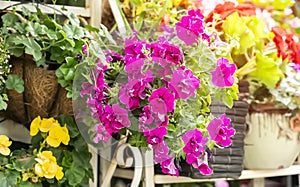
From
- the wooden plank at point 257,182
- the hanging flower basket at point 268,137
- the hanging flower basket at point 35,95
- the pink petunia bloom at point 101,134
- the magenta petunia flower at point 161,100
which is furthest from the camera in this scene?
the wooden plank at point 257,182

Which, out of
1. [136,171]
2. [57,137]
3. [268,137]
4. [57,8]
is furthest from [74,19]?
[268,137]

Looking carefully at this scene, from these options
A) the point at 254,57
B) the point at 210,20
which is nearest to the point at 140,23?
the point at 210,20

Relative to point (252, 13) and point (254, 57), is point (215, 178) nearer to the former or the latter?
point (254, 57)

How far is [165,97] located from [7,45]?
1.29 ft

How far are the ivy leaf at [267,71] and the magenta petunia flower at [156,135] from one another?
1.76ft

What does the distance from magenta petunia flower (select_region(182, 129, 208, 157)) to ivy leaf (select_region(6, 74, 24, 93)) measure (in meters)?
0.40

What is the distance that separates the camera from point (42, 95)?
4.30ft

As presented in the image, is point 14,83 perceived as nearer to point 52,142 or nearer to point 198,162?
point 52,142

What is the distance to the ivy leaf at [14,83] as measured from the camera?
1265mm

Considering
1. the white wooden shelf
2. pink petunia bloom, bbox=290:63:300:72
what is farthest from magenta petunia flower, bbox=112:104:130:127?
pink petunia bloom, bbox=290:63:300:72

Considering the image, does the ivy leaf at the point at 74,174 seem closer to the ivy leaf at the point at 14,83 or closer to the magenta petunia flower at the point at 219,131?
the ivy leaf at the point at 14,83

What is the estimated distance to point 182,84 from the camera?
1094 mm

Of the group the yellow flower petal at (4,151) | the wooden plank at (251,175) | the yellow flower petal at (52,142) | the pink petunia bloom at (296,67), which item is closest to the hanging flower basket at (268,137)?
the wooden plank at (251,175)

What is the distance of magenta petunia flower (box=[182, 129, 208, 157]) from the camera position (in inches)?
44.1
